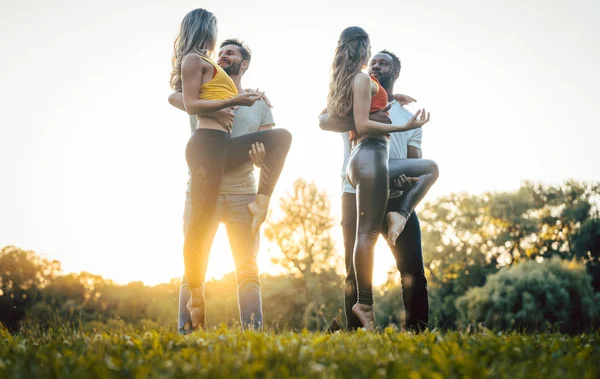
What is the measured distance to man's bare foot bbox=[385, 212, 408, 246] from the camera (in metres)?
5.32

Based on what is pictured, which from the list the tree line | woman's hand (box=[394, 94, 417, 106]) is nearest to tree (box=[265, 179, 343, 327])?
the tree line

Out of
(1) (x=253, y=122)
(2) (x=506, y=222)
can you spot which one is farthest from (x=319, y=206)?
(1) (x=253, y=122)

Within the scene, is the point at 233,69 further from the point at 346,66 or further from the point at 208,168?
the point at 208,168

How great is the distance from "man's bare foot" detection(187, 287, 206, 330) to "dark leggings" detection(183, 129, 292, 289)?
7 cm

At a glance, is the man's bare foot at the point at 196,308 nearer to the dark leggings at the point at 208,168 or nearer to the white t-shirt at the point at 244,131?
the dark leggings at the point at 208,168

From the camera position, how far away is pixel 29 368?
271 cm

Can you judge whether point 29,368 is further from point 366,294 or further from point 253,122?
point 253,122

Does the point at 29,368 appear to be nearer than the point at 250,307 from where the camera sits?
Yes

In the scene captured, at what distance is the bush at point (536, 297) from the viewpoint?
114 ft

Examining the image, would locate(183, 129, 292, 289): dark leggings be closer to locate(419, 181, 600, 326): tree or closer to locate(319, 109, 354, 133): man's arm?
locate(319, 109, 354, 133): man's arm

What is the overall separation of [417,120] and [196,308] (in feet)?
8.85

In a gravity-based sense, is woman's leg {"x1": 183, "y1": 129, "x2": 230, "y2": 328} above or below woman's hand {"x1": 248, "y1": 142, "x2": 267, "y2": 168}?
below

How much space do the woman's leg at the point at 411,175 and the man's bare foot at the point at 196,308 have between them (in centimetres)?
195

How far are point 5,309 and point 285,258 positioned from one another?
19229 millimetres
